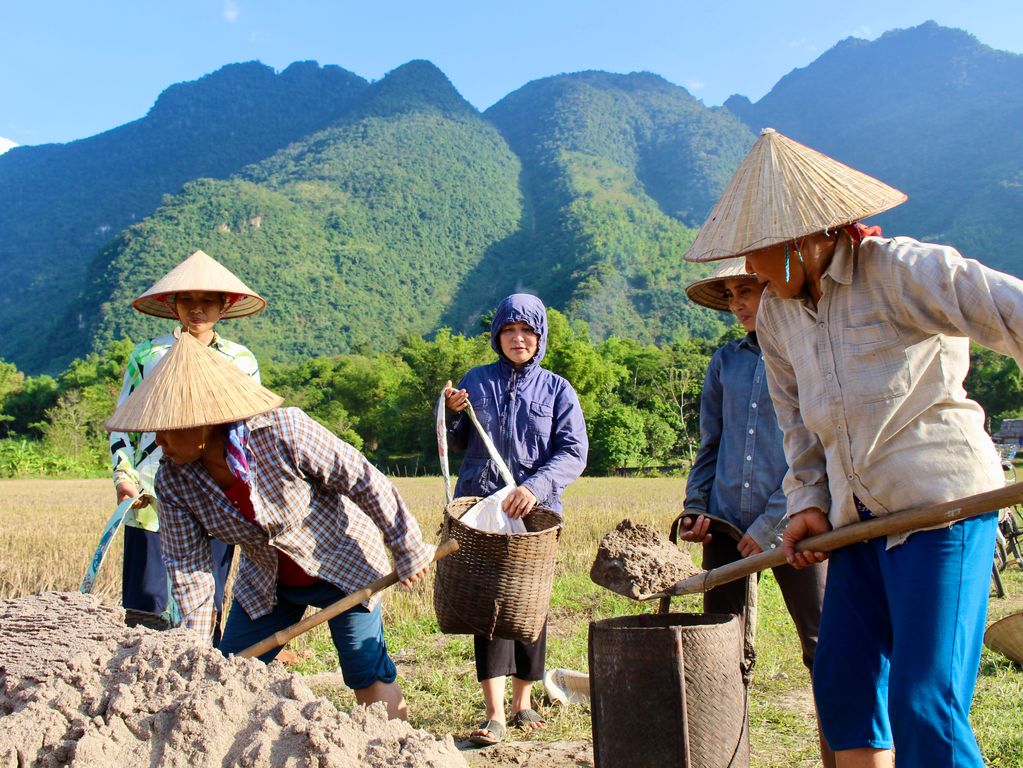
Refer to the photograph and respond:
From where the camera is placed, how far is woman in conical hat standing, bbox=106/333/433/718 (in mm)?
2986

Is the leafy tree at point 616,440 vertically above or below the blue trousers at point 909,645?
below

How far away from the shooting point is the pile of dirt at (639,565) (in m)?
3.21

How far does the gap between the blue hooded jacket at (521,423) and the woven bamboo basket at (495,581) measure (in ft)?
1.16

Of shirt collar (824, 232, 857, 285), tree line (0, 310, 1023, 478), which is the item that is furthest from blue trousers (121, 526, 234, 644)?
tree line (0, 310, 1023, 478)

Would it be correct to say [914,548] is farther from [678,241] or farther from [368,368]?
[678,241]

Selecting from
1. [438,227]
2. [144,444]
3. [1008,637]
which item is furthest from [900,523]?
[438,227]

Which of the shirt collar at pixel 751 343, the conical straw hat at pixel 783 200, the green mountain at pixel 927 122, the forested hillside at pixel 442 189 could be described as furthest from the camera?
the green mountain at pixel 927 122

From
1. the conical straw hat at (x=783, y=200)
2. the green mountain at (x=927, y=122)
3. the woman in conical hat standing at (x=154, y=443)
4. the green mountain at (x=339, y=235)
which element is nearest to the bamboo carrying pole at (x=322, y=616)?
the woman in conical hat standing at (x=154, y=443)

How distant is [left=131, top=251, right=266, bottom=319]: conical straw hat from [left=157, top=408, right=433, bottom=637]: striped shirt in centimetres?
147

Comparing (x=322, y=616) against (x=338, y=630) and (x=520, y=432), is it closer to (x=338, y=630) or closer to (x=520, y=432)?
(x=338, y=630)

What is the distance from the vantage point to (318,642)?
5.62 metres

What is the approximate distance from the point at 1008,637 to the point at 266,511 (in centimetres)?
385

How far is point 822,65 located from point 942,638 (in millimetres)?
197234

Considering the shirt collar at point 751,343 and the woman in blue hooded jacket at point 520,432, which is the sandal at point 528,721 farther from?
the shirt collar at point 751,343
